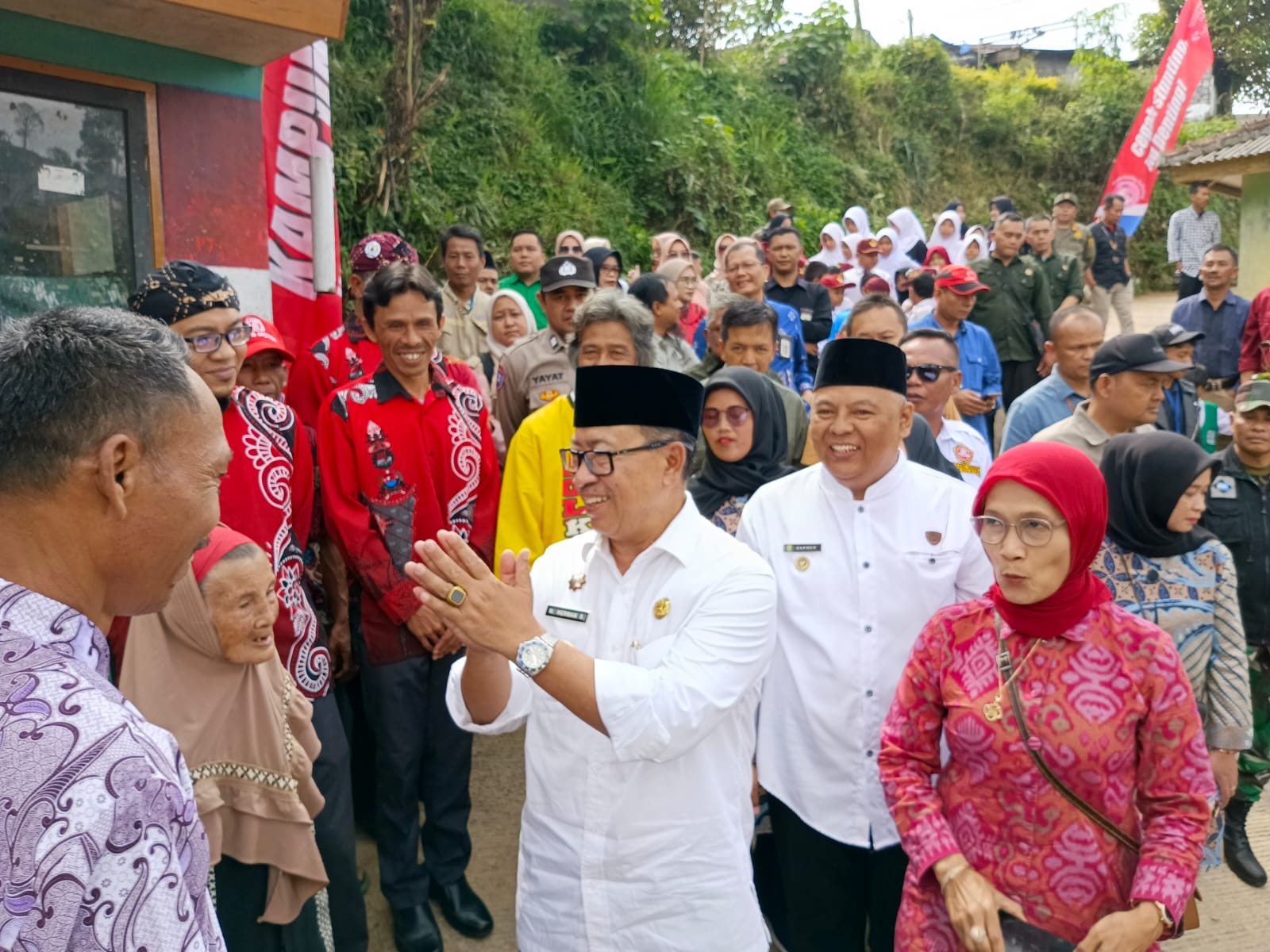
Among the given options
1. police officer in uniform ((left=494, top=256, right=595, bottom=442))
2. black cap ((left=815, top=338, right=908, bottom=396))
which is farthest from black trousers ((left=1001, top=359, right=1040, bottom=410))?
black cap ((left=815, top=338, right=908, bottom=396))

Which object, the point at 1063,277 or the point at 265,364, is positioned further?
the point at 1063,277

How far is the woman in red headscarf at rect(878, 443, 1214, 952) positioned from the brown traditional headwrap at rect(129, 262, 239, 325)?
7.58 feet

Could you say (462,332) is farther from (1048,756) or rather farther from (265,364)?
(1048,756)

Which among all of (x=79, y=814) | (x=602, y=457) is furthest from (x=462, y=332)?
(x=79, y=814)

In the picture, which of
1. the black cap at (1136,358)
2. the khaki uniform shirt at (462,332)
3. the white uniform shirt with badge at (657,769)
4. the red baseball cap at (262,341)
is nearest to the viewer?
the white uniform shirt with badge at (657,769)

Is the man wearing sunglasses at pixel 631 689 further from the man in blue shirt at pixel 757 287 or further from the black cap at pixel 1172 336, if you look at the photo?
the man in blue shirt at pixel 757 287

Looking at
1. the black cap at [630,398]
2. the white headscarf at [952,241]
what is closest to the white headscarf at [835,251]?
the white headscarf at [952,241]

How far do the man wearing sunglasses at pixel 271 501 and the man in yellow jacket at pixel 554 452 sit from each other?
2.51 feet

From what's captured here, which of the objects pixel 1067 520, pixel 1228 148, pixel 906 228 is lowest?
pixel 1067 520

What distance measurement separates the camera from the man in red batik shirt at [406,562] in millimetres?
3590

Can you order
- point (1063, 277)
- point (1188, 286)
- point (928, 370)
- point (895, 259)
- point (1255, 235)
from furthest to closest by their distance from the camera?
1. point (895, 259)
2. point (1255, 235)
3. point (1188, 286)
4. point (1063, 277)
5. point (928, 370)

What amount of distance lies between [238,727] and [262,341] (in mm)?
1656

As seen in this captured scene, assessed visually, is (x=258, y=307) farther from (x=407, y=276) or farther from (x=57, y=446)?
(x=57, y=446)

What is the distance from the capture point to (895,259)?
48.5ft
